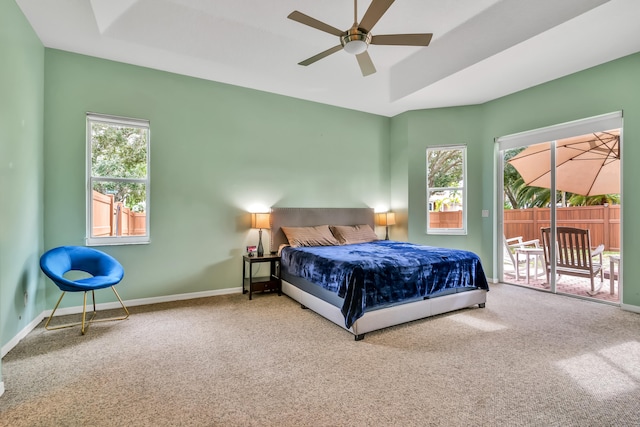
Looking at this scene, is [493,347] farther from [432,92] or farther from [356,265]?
[432,92]

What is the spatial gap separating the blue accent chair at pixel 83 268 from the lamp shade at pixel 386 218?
4276 millimetres

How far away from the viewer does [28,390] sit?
211cm

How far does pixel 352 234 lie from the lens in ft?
17.5

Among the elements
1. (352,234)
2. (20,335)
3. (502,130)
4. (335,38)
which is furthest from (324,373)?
(502,130)

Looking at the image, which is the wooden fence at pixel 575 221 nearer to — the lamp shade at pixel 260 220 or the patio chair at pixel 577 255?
the patio chair at pixel 577 255

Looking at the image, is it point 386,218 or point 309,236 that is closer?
point 309,236

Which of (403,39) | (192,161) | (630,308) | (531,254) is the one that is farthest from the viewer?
(531,254)

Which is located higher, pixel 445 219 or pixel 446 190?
pixel 446 190

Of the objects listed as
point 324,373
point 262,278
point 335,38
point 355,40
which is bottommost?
point 324,373

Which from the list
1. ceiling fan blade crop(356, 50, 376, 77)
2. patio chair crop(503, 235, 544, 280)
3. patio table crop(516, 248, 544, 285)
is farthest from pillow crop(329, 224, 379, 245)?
ceiling fan blade crop(356, 50, 376, 77)

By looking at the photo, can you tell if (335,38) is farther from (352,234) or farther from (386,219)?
(386,219)

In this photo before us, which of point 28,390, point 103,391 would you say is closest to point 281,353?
point 103,391

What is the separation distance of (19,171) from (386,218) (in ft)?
17.0

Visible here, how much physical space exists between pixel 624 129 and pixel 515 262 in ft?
7.69
